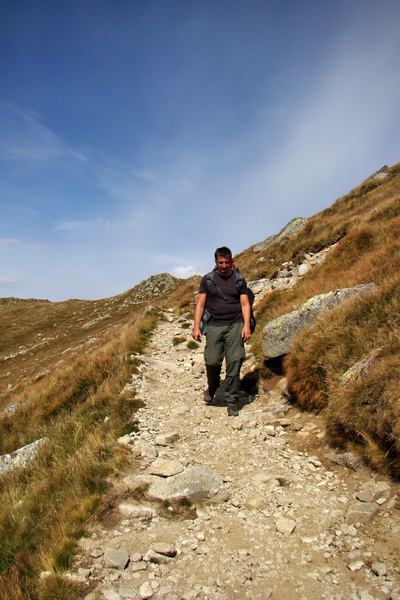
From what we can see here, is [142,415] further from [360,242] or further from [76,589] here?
[360,242]

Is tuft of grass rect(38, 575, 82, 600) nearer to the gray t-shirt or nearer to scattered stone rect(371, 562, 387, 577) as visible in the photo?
scattered stone rect(371, 562, 387, 577)

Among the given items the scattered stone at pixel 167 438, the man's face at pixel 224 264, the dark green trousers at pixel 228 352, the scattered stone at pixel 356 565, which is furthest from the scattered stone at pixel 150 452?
the man's face at pixel 224 264

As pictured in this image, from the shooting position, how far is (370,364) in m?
5.08

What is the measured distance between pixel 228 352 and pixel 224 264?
2027mm

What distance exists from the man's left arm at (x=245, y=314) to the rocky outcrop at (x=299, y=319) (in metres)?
1.26

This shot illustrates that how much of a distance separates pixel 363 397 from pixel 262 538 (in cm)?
236

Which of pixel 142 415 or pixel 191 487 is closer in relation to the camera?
pixel 191 487

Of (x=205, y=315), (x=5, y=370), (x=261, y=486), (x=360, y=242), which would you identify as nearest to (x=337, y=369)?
(x=261, y=486)

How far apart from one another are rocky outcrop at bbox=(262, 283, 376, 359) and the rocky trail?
6.55 feet

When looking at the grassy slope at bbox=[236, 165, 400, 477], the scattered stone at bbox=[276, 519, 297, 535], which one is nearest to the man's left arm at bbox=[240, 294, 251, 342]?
the grassy slope at bbox=[236, 165, 400, 477]

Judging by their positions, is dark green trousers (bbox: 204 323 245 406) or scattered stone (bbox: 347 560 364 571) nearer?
scattered stone (bbox: 347 560 364 571)

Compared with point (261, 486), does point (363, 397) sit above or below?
above

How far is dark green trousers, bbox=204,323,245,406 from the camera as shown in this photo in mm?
7402

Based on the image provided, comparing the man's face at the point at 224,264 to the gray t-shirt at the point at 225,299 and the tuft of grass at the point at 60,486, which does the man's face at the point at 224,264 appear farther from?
the tuft of grass at the point at 60,486
